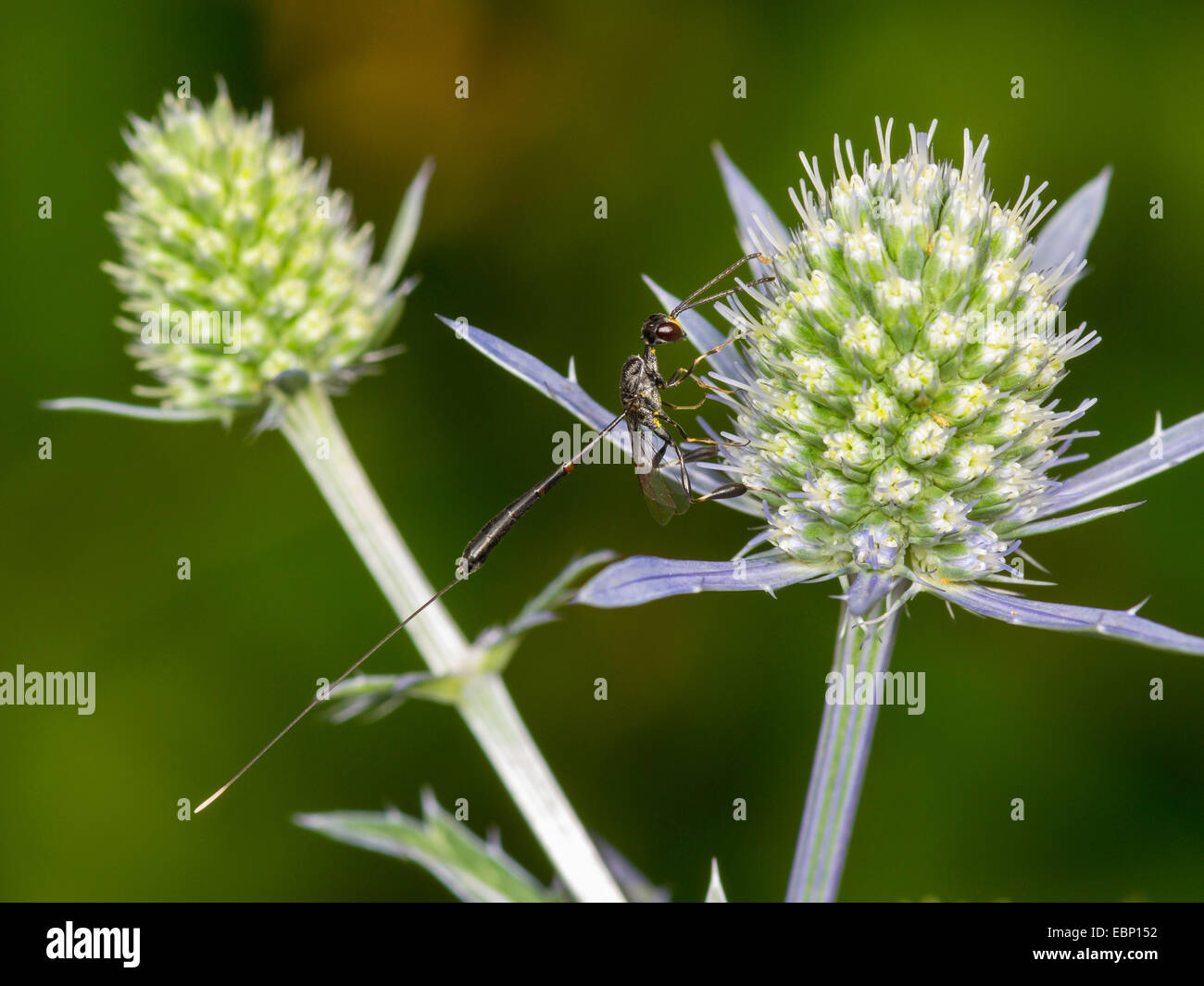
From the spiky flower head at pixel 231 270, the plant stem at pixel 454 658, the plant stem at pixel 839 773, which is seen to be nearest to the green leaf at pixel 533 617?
the plant stem at pixel 454 658

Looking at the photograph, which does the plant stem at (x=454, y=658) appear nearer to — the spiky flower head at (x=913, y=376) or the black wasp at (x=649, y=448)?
the black wasp at (x=649, y=448)

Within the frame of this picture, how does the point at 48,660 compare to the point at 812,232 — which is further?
the point at 48,660

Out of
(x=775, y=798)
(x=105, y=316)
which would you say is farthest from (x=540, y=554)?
(x=105, y=316)

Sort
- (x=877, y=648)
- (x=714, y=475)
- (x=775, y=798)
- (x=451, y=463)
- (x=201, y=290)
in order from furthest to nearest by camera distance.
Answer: (x=451, y=463)
(x=775, y=798)
(x=201, y=290)
(x=714, y=475)
(x=877, y=648)

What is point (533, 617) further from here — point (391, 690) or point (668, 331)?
point (668, 331)

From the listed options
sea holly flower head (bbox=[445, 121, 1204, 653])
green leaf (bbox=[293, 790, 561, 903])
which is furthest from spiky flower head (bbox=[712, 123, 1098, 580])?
green leaf (bbox=[293, 790, 561, 903])

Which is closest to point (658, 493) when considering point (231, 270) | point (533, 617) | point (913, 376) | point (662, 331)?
point (662, 331)
